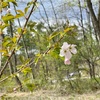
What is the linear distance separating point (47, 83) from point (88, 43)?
3.83m

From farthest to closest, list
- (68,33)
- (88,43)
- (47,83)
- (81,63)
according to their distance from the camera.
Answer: (47,83) → (81,63) → (88,43) → (68,33)

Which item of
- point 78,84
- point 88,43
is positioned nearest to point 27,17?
point 88,43

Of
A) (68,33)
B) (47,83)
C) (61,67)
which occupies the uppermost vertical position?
(68,33)

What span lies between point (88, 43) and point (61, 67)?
1.66 meters

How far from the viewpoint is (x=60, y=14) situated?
15328 millimetres

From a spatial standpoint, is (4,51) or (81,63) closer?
(4,51)

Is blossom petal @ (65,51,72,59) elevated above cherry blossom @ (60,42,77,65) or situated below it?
below

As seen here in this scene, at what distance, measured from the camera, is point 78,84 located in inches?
492

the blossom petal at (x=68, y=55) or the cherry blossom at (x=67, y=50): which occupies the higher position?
the cherry blossom at (x=67, y=50)

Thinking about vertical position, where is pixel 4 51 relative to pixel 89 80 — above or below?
above

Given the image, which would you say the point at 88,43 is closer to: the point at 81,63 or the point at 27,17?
the point at 81,63

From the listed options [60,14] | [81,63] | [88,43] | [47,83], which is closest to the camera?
[88,43]

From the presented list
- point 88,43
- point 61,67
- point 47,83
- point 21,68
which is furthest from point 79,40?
point 21,68

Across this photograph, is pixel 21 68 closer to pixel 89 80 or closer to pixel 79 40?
pixel 79 40
